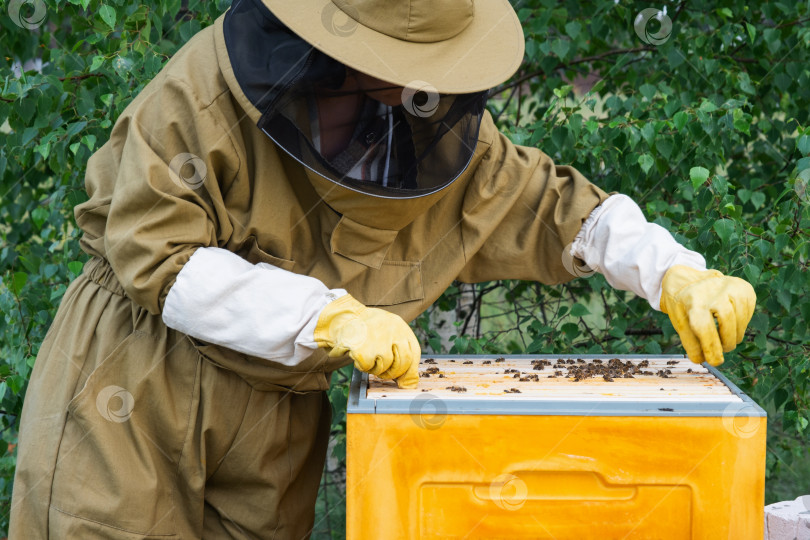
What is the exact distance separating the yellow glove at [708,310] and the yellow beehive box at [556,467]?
22cm

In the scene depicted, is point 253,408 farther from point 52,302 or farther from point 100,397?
point 52,302

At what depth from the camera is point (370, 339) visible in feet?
5.78

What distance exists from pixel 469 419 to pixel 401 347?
0.24 meters

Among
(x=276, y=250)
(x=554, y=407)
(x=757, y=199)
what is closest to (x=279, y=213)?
(x=276, y=250)

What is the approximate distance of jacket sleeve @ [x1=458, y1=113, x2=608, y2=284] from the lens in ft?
7.57

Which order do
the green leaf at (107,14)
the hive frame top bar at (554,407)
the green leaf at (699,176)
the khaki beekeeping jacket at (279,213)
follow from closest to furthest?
the hive frame top bar at (554,407)
the khaki beekeeping jacket at (279,213)
the green leaf at (699,176)
the green leaf at (107,14)

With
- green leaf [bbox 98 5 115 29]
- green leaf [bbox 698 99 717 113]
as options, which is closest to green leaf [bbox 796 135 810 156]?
→ green leaf [bbox 698 99 717 113]

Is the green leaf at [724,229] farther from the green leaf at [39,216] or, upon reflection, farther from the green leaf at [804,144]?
the green leaf at [39,216]

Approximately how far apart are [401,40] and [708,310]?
968 millimetres

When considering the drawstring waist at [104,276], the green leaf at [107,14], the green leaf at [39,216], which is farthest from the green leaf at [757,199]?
the green leaf at [39,216]

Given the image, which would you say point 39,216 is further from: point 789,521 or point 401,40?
point 789,521

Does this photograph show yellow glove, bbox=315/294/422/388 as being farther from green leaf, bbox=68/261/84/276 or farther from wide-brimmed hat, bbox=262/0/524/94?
green leaf, bbox=68/261/84/276

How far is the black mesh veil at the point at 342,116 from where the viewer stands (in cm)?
180

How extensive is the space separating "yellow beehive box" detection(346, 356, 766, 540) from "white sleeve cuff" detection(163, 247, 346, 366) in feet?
0.84
